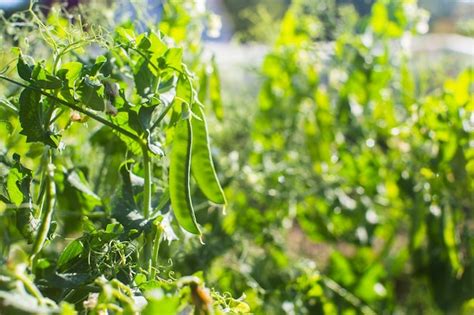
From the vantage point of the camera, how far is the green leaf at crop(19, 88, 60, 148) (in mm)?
623

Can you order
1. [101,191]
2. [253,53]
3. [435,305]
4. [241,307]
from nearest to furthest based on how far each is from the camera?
[241,307], [101,191], [435,305], [253,53]

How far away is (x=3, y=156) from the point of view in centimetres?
72

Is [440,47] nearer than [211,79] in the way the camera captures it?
No

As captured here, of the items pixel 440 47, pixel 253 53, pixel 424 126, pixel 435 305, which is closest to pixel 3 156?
pixel 424 126

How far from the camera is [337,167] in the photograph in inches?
54.8

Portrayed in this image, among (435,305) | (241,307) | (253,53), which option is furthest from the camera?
(253,53)

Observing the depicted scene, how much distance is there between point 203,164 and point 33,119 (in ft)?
0.55

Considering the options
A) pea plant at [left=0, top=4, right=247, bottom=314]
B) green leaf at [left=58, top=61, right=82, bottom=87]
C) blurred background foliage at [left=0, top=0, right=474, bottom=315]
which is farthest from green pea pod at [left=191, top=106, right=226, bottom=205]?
blurred background foliage at [left=0, top=0, right=474, bottom=315]

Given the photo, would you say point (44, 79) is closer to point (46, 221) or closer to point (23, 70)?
point (23, 70)

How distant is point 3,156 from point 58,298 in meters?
0.16

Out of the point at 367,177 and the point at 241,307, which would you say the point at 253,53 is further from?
the point at 241,307

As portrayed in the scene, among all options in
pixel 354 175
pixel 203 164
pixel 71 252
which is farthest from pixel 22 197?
pixel 354 175

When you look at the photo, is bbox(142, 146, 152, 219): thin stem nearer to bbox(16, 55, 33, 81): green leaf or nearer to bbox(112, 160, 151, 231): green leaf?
bbox(112, 160, 151, 231): green leaf

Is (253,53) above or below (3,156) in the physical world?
below
